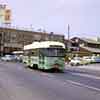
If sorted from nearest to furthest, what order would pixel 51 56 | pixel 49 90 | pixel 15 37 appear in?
pixel 49 90 → pixel 51 56 → pixel 15 37

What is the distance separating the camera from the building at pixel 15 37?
11156 centimetres

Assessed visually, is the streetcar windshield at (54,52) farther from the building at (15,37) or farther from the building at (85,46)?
the building at (15,37)

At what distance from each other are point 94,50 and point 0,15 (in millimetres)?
69436

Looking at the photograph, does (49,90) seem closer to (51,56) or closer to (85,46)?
(51,56)

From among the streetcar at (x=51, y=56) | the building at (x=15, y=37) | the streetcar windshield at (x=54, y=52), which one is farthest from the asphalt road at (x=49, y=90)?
the building at (x=15, y=37)

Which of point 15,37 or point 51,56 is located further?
point 15,37

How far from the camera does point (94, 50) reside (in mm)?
108562

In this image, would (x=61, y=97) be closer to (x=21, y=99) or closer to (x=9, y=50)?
(x=21, y=99)

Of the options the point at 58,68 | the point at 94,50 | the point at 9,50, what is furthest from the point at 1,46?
the point at 58,68

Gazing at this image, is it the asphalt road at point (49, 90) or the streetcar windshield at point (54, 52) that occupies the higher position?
the streetcar windshield at point (54, 52)

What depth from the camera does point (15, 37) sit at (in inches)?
4525

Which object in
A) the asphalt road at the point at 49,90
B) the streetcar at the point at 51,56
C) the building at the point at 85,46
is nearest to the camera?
the asphalt road at the point at 49,90

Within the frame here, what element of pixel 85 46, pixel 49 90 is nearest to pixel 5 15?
pixel 49 90

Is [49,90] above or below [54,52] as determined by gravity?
below
